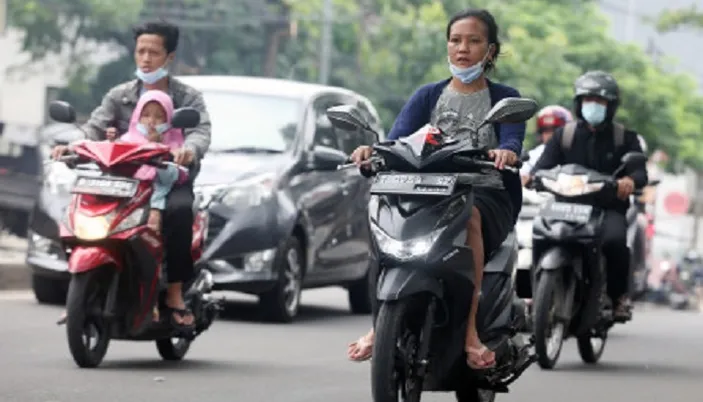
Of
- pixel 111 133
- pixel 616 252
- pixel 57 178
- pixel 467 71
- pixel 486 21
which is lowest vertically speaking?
pixel 57 178

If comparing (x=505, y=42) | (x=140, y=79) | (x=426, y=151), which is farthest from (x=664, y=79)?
(x=426, y=151)

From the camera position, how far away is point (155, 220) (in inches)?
402

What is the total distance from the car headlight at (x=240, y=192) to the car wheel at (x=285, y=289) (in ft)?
1.42

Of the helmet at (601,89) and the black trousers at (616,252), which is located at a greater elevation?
the helmet at (601,89)

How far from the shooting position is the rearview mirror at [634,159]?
11905 mm

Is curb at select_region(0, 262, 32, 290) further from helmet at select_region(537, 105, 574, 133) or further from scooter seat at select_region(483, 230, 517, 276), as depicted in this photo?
scooter seat at select_region(483, 230, 517, 276)

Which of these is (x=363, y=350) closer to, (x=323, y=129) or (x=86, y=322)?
(x=86, y=322)

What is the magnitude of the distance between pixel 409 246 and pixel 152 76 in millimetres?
3853

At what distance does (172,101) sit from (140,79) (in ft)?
0.81

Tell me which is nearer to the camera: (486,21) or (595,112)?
(486,21)

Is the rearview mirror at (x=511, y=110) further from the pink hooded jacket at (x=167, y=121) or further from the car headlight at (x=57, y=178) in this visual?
the car headlight at (x=57, y=178)

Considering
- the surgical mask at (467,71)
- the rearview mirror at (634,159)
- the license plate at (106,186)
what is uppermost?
the surgical mask at (467,71)

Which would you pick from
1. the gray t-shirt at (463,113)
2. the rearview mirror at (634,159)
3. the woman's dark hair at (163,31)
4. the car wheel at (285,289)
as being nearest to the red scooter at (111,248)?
the woman's dark hair at (163,31)

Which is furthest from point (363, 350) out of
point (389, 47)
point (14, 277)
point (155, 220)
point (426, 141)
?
point (389, 47)
